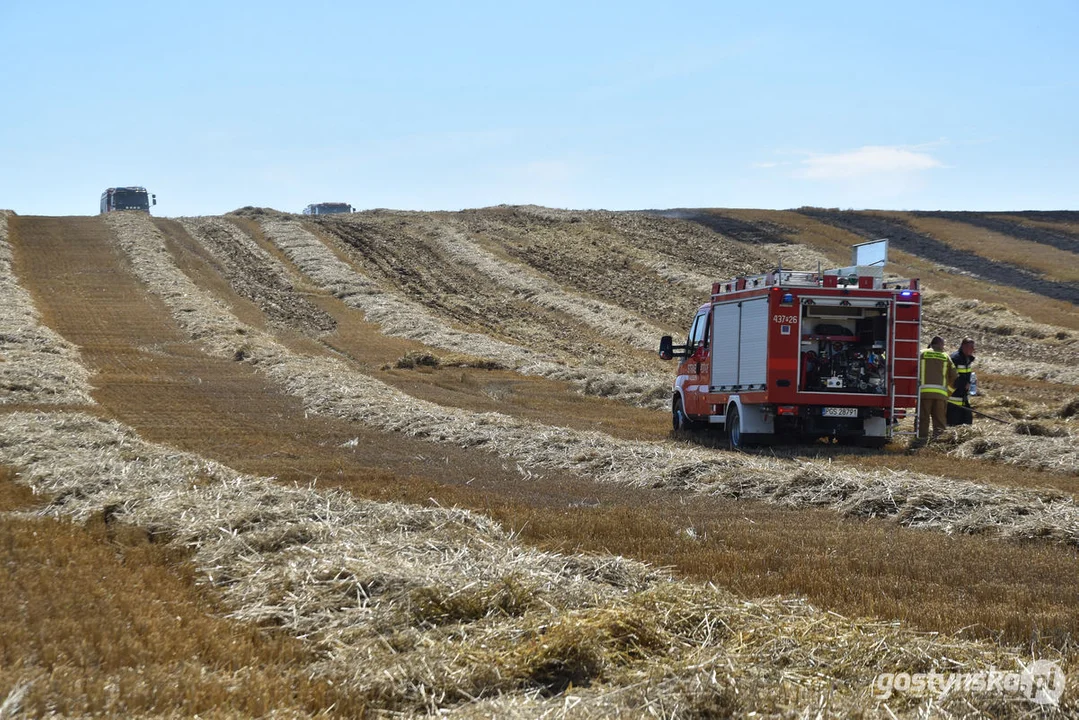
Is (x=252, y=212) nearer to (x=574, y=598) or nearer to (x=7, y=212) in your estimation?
(x=7, y=212)

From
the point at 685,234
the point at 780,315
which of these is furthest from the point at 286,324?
the point at 685,234

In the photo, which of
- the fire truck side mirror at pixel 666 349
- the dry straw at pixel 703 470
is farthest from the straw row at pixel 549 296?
the fire truck side mirror at pixel 666 349

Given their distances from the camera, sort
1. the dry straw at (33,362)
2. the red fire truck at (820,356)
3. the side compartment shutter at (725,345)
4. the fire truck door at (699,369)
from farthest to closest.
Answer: the dry straw at (33,362), the fire truck door at (699,369), the side compartment shutter at (725,345), the red fire truck at (820,356)

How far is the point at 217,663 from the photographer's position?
5.95 m

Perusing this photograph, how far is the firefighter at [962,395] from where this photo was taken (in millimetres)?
19797

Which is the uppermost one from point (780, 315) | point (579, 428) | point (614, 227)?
point (614, 227)

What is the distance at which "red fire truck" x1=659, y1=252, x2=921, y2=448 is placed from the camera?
720 inches

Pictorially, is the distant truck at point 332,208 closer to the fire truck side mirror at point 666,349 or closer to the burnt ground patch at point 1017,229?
the burnt ground patch at point 1017,229

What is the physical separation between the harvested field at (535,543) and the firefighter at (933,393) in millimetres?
Result: 634

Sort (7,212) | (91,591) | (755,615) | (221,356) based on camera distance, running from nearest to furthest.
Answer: (755,615), (91,591), (221,356), (7,212)

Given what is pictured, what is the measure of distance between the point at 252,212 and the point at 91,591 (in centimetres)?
6594

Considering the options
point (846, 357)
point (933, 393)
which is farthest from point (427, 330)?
point (933, 393)

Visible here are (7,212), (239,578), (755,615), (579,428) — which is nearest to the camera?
(755,615)

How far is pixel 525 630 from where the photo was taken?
6.23 metres
